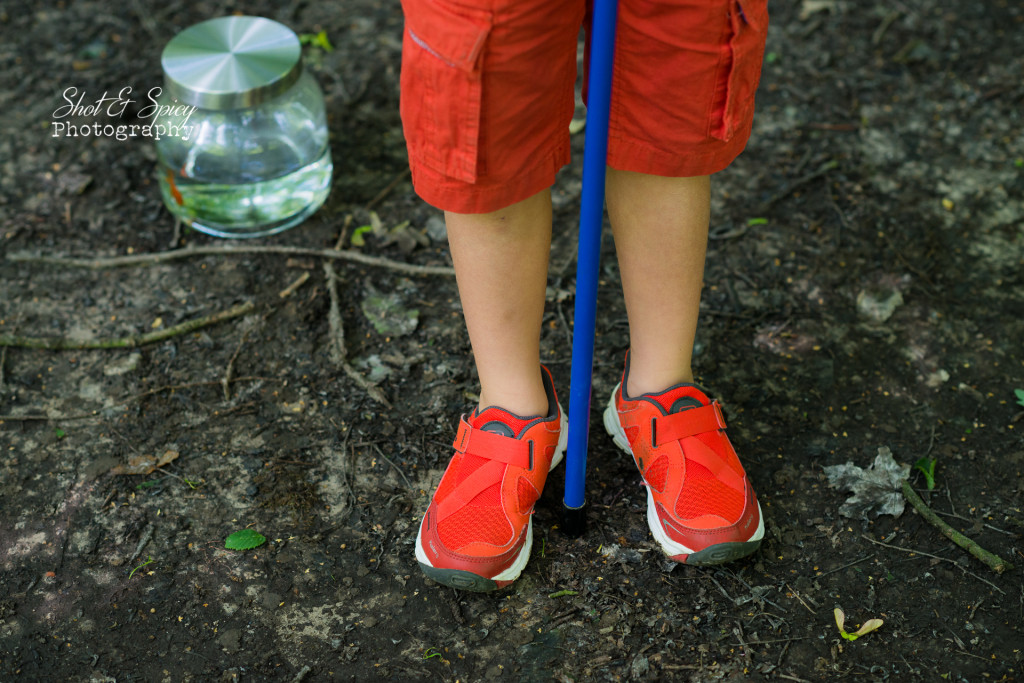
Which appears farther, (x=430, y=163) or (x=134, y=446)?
(x=134, y=446)

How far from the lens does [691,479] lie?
156 cm

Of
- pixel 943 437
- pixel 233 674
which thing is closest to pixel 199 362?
pixel 233 674

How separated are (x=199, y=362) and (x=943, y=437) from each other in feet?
5.50

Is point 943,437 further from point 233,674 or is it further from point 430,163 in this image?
point 233,674

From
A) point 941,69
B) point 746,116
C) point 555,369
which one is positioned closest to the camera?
point 746,116

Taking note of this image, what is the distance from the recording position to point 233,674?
1.43 m

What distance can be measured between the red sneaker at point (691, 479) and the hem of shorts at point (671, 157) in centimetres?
44

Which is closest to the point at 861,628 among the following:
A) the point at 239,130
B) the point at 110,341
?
the point at 110,341

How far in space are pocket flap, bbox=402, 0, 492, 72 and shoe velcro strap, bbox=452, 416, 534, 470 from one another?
0.69 meters

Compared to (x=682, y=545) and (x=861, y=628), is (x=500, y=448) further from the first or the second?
(x=861, y=628)

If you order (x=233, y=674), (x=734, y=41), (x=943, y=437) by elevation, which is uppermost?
(x=734, y=41)

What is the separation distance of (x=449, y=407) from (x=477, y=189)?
0.73m

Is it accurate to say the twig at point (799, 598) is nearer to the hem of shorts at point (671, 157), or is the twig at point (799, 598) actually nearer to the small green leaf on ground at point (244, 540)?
the hem of shorts at point (671, 157)

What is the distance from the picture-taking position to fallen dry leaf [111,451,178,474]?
5.68 feet
